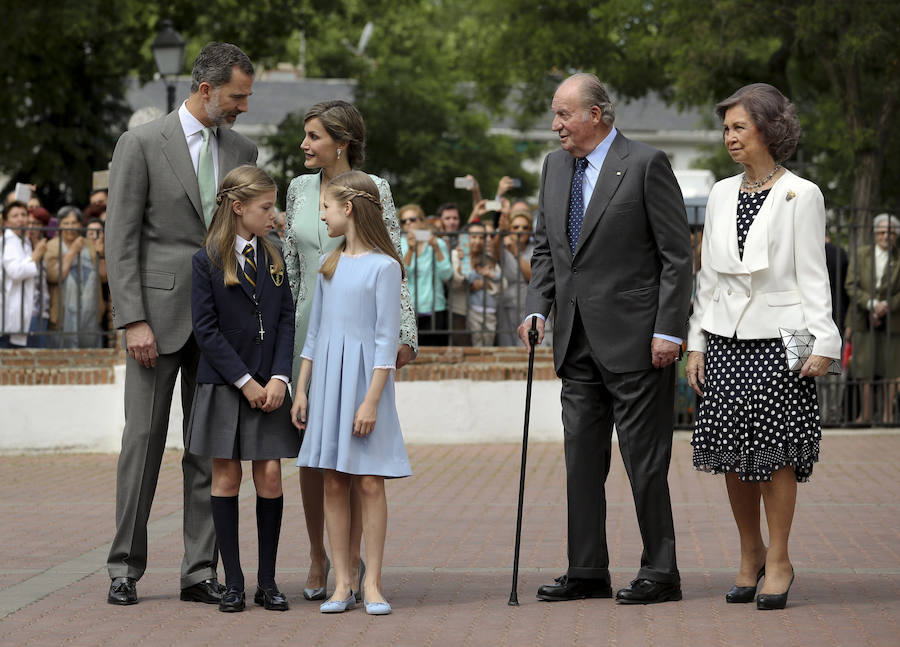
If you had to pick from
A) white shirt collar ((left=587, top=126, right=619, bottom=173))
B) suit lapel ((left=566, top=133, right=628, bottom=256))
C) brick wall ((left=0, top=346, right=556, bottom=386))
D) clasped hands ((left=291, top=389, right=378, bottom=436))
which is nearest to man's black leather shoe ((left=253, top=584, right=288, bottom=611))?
clasped hands ((left=291, top=389, right=378, bottom=436))

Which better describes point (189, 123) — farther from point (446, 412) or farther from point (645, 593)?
point (446, 412)

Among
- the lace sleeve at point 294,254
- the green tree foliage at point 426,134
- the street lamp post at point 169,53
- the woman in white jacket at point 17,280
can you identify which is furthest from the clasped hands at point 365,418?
the green tree foliage at point 426,134

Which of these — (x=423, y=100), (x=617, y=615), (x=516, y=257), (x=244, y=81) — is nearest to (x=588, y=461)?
(x=617, y=615)

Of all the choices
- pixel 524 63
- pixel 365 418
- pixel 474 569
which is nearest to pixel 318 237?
pixel 365 418

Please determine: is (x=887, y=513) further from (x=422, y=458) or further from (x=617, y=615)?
(x=422, y=458)

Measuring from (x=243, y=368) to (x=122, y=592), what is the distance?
3.57 feet

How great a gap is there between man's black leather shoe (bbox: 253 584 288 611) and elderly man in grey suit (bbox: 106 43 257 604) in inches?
11.2

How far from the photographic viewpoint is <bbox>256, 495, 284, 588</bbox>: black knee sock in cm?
599

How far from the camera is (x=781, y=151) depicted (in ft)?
20.2

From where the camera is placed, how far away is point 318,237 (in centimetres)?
629

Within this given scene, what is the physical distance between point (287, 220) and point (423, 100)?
3473 cm

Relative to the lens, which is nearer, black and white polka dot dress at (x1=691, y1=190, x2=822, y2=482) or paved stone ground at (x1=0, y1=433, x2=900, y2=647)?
paved stone ground at (x1=0, y1=433, x2=900, y2=647)

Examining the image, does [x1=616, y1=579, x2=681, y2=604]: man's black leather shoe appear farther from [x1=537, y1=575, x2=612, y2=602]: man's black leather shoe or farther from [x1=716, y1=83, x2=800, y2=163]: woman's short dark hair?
[x1=716, y1=83, x2=800, y2=163]: woman's short dark hair

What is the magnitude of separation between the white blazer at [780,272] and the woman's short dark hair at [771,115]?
14 cm
